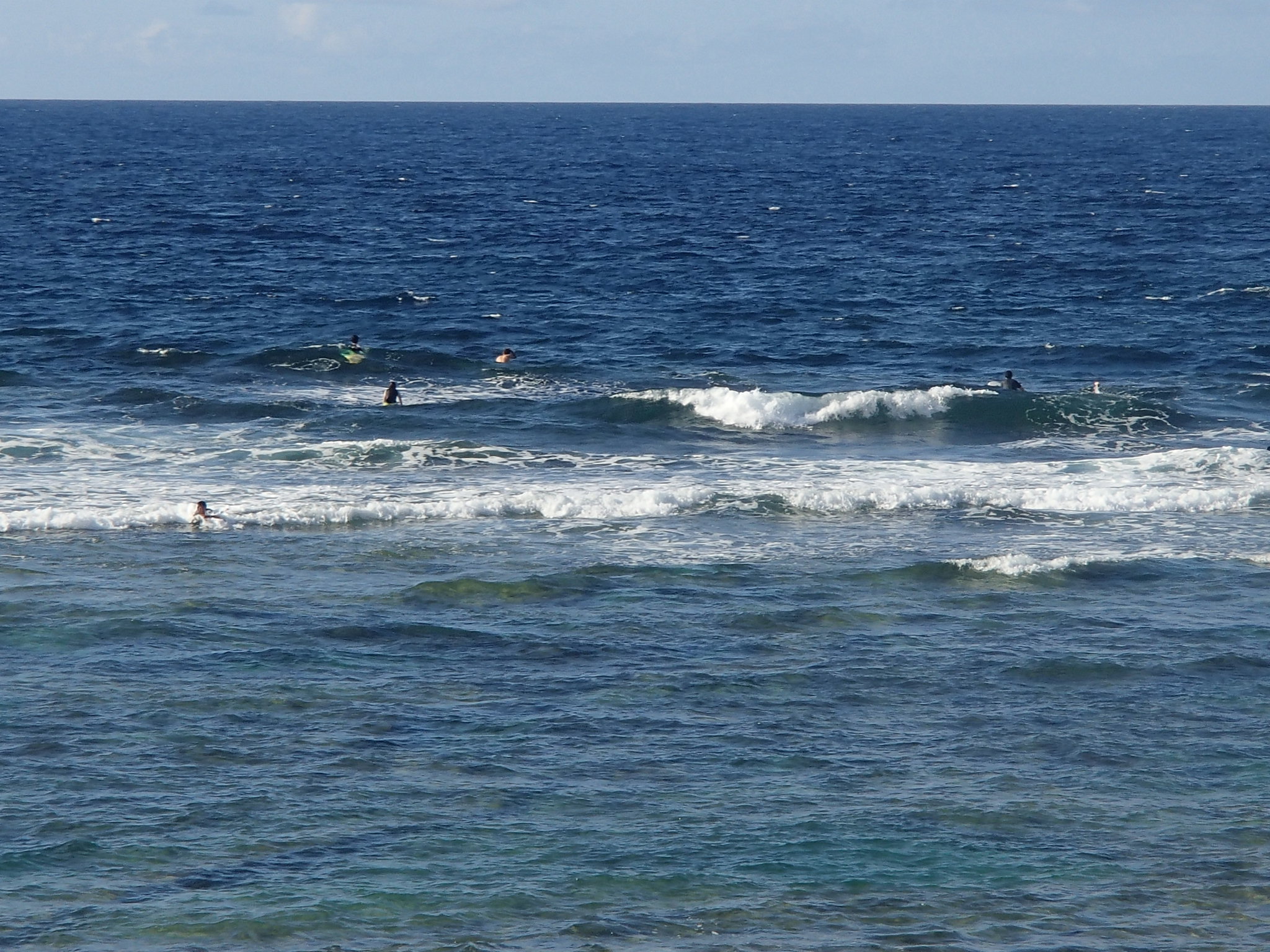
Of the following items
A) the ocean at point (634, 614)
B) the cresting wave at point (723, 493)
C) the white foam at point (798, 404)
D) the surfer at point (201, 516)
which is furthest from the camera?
the white foam at point (798, 404)

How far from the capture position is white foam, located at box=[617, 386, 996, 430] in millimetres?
41312

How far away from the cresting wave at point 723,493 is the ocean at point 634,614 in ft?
0.50

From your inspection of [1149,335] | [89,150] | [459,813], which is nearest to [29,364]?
[459,813]

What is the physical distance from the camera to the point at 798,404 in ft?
138

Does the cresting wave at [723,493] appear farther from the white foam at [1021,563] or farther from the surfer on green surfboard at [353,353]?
the surfer on green surfboard at [353,353]

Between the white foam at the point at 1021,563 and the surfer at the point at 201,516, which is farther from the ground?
the surfer at the point at 201,516

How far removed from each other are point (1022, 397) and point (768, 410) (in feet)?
24.0

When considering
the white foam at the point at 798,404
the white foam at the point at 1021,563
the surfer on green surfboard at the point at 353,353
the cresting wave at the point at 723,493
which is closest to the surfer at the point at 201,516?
the cresting wave at the point at 723,493

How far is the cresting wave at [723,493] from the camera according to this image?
1237 inches

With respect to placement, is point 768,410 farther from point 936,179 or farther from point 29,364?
point 936,179

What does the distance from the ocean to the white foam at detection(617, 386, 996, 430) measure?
155 millimetres

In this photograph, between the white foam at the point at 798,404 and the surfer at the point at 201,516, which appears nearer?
the surfer at the point at 201,516

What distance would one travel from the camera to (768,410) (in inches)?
1638

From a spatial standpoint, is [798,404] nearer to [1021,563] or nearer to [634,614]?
[1021,563]
